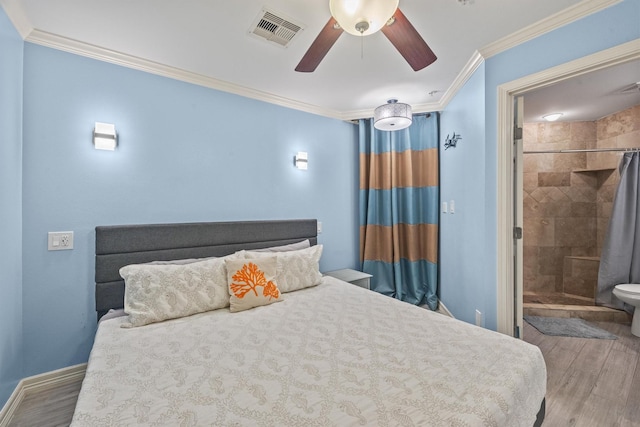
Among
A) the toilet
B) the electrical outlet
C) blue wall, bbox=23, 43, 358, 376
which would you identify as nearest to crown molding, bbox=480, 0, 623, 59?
blue wall, bbox=23, 43, 358, 376

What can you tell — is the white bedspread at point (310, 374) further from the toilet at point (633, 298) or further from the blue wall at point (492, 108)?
the toilet at point (633, 298)

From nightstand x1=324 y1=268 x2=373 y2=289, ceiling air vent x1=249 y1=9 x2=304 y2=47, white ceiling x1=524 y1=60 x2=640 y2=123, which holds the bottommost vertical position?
nightstand x1=324 y1=268 x2=373 y2=289

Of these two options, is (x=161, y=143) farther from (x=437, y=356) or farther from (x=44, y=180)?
(x=437, y=356)

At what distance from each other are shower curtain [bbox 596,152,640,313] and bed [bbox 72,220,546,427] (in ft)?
9.55

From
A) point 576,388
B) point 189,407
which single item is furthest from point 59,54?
point 576,388

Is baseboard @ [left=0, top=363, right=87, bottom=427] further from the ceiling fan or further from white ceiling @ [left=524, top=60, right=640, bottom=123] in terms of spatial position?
white ceiling @ [left=524, top=60, right=640, bottom=123]

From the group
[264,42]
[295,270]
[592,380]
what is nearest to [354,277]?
[295,270]

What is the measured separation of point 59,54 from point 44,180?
2.97ft

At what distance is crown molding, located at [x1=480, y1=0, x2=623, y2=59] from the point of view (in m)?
1.63

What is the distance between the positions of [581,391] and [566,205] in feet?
9.04

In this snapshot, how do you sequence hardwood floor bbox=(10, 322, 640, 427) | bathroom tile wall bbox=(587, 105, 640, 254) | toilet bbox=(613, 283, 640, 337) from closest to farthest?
hardwood floor bbox=(10, 322, 640, 427), toilet bbox=(613, 283, 640, 337), bathroom tile wall bbox=(587, 105, 640, 254)

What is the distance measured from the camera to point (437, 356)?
4.35 feet

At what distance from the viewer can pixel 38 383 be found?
6.39ft

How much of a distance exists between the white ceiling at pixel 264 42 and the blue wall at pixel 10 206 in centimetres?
25
